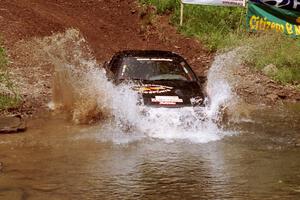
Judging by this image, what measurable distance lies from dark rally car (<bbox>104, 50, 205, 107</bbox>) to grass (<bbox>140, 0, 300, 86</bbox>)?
17.1 feet

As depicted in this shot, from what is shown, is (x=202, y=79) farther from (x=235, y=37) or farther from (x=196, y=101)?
(x=235, y=37)

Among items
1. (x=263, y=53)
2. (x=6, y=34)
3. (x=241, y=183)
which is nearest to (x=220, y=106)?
(x=241, y=183)

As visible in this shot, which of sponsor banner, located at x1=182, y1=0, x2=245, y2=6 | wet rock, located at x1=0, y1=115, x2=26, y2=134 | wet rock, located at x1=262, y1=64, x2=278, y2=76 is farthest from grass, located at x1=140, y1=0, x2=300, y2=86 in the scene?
wet rock, located at x1=0, y1=115, x2=26, y2=134

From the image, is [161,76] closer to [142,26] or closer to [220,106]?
[220,106]

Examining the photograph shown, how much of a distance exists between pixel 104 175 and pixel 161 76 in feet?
11.7

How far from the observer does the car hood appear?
973cm

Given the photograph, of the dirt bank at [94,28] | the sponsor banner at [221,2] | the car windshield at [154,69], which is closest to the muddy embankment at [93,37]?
the dirt bank at [94,28]

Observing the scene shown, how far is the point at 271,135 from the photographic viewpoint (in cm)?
1018

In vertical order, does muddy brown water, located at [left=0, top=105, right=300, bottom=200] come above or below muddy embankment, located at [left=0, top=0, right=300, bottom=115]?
below

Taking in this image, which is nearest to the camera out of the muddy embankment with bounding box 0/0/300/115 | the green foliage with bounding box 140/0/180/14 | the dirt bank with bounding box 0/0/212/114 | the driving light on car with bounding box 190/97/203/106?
the driving light on car with bounding box 190/97/203/106

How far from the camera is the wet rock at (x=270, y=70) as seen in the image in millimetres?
15733

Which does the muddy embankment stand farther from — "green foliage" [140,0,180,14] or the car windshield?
the car windshield

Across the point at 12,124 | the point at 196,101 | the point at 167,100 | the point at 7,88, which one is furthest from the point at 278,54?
the point at 12,124

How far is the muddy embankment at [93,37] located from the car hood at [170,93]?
347cm
